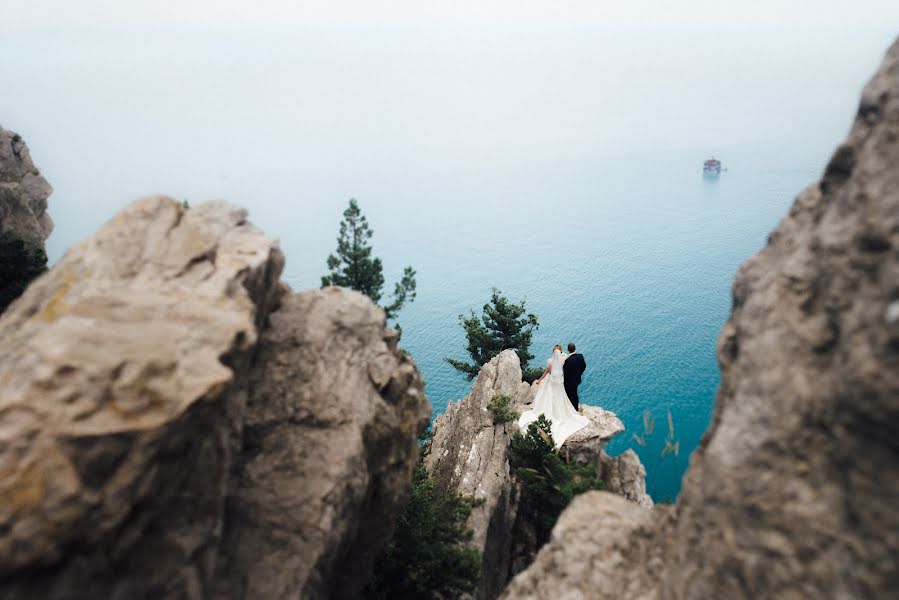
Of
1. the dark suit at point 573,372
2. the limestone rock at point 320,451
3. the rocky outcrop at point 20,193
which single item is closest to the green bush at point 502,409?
the dark suit at point 573,372

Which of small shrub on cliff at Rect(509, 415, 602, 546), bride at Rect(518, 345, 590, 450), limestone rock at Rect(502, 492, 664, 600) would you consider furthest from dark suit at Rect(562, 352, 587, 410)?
limestone rock at Rect(502, 492, 664, 600)

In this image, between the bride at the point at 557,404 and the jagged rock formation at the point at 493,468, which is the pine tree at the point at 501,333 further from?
the bride at the point at 557,404

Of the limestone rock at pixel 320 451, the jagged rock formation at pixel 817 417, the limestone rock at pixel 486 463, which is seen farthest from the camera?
the limestone rock at pixel 486 463

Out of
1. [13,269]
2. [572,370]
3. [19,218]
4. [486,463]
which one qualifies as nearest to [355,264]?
[486,463]

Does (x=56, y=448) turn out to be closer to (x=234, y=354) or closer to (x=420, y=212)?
(x=234, y=354)

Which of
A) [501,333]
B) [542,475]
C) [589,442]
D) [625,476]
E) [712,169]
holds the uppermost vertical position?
[712,169]

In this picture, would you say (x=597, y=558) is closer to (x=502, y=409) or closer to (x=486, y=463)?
(x=486, y=463)
